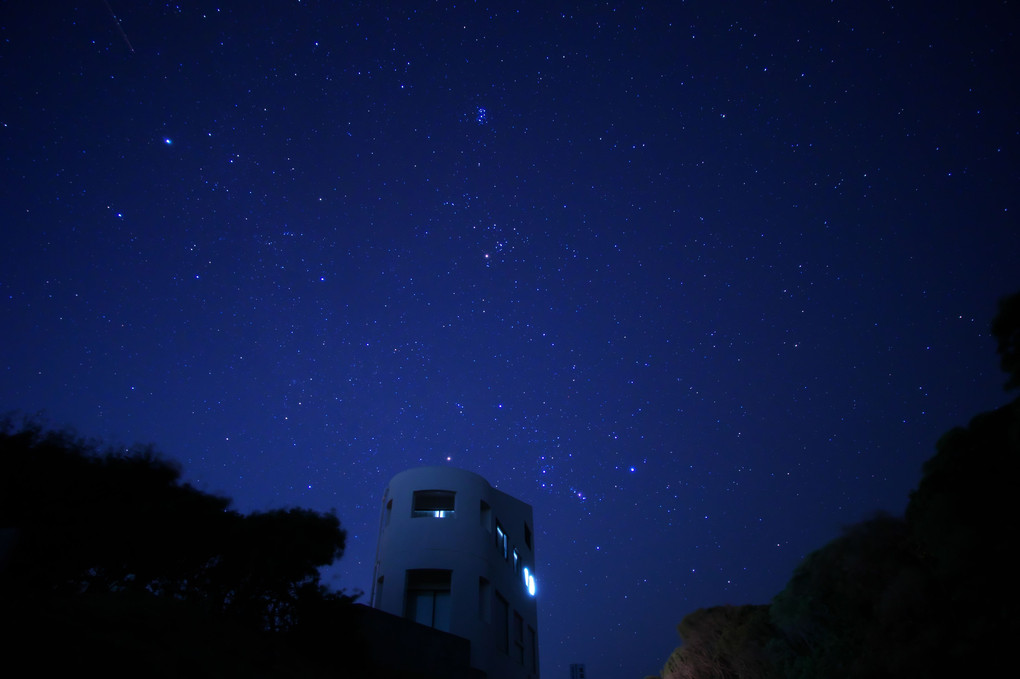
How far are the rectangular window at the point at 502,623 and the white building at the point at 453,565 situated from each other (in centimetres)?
3

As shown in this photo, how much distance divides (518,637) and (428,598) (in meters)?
6.40

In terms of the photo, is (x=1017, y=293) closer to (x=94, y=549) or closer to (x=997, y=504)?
(x=997, y=504)

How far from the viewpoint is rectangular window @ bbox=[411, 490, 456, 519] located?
893 inches

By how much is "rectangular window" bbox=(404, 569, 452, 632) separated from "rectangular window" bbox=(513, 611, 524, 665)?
204 inches

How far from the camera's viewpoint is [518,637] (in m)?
24.3

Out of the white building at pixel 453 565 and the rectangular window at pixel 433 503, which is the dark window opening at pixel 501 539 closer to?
the white building at pixel 453 565

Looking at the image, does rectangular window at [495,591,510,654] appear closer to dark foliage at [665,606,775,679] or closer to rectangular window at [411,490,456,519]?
rectangular window at [411,490,456,519]

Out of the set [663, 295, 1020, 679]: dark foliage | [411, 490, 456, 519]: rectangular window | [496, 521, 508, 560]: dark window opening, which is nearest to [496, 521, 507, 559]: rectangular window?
[496, 521, 508, 560]: dark window opening

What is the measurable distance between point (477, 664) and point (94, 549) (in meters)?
12.6

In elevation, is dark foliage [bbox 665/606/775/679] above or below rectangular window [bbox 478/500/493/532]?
below

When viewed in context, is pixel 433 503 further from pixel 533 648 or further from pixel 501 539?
pixel 533 648

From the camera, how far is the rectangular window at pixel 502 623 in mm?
21438

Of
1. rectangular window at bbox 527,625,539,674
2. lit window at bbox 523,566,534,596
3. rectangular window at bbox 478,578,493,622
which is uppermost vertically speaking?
lit window at bbox 523,566,534,596

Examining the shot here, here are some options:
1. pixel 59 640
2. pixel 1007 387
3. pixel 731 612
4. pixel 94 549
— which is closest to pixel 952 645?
pixel 1007 387
